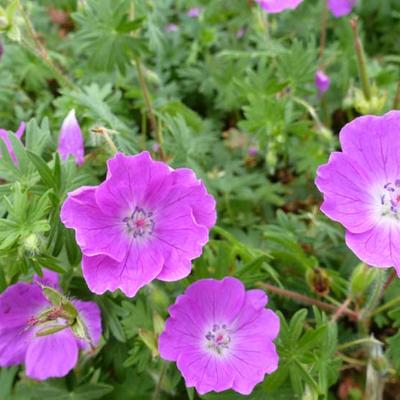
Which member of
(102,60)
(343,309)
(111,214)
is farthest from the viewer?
(102,60)

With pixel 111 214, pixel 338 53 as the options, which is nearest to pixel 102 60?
pixel 111 214

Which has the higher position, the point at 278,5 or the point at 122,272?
the point at 278,5

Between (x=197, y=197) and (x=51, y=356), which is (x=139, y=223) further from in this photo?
(x=51, y=356)

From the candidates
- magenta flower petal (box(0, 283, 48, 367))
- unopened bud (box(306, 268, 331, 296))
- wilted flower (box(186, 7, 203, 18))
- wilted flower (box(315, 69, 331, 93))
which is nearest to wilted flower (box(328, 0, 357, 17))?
wilted flower (box(315, 69, 331, 93))

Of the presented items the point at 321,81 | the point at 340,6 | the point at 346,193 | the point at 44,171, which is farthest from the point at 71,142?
the point at 340,6

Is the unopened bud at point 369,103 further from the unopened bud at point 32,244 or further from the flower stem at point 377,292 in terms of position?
the unopened bud at point 32,244

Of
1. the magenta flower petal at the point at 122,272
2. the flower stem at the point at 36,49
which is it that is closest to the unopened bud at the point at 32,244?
the magenta flower petal at the point at 122,272

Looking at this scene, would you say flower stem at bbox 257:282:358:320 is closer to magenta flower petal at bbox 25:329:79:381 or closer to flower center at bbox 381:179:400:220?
flower center at bbox 381:179:400:220

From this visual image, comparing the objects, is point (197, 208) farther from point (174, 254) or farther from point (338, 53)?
point (338, 53)
